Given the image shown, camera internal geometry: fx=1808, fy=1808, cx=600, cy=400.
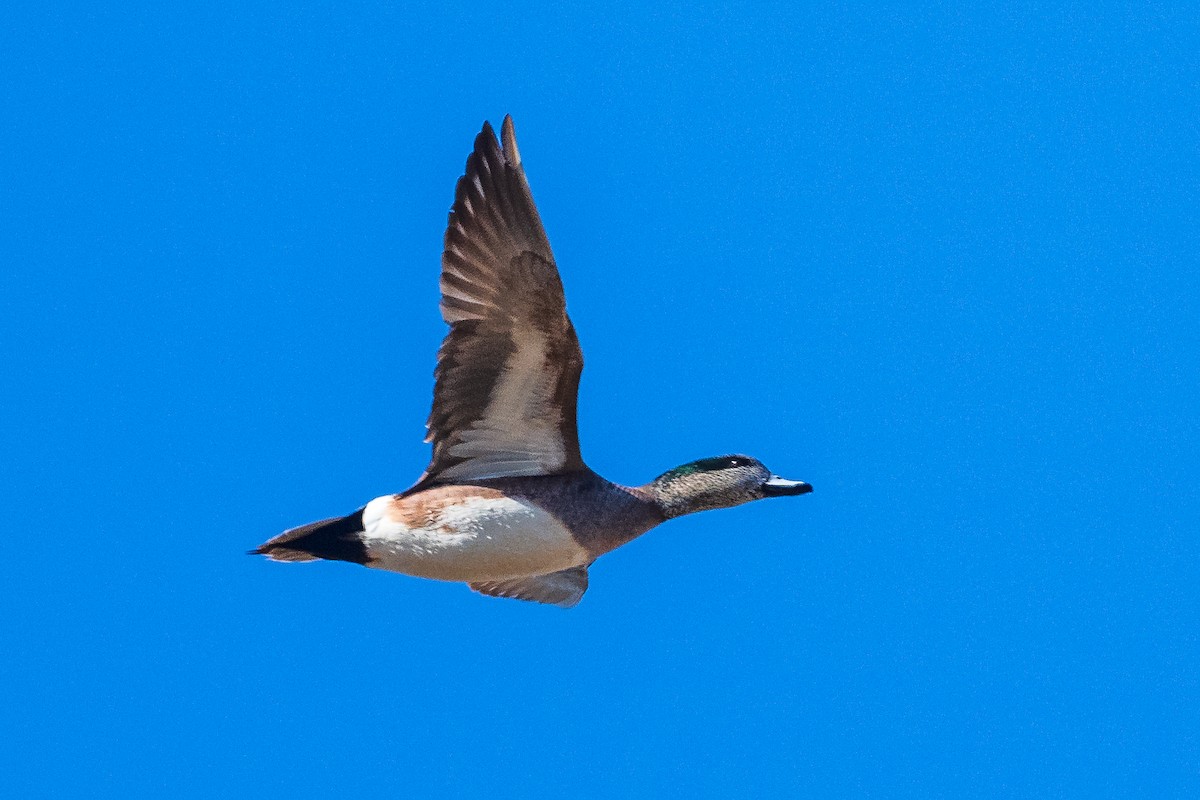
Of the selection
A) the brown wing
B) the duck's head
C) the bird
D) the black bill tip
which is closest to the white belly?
the bird

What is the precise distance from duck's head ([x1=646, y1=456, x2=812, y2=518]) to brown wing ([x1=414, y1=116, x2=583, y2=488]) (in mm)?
766

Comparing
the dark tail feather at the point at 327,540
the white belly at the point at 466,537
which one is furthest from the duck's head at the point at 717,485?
the dark tail feather at the point at 327,540

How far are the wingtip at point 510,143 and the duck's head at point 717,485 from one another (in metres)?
2.59

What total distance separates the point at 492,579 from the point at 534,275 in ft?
7.29

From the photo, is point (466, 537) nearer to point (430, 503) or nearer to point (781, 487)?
point (430, 503)

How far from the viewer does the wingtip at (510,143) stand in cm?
1103

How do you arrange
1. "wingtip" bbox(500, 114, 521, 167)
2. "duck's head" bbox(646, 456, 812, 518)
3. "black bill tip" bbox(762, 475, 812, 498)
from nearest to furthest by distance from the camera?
1. "wingtip" bbox(500, 114, 521, 167)
2. "duck's head" bbox(646, 456, 812, 518)
3. "black bill tip" bbox(762, 475, 812, 498)

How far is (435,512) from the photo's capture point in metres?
11.7

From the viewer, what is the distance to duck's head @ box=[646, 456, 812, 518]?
487 inches

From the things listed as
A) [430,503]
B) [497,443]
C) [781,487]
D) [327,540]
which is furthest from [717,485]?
[327,540]

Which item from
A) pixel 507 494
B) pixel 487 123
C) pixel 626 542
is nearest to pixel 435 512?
pixel 507 494

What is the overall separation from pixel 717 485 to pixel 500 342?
209cm

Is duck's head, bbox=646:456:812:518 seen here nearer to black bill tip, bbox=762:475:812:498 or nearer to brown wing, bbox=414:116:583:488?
black bill tip, bbox=762:475:812:498

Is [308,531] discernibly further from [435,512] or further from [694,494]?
[694,494]
